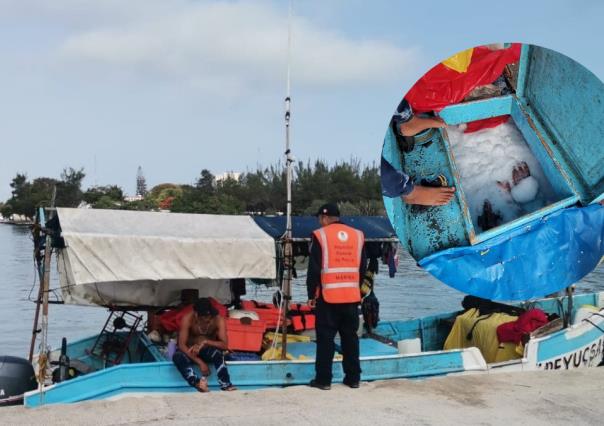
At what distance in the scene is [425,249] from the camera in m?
8.31

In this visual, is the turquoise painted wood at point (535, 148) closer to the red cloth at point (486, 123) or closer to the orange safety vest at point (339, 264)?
the red cloth at point (486, 123)

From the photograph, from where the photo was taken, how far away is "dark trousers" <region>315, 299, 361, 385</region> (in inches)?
259

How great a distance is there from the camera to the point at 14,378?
6.85m

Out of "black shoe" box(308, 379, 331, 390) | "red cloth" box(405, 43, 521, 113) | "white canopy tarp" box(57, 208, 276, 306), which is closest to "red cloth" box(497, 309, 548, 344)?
"red cloth" box(405, 43, 521, 113)

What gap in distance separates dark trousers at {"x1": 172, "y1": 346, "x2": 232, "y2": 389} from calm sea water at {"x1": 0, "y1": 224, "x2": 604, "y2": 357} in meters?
5.30

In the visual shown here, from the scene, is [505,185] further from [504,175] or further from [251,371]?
[251,371]

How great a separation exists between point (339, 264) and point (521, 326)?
320cm

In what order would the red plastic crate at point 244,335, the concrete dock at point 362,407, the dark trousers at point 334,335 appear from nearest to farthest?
the concrete dock at point 362,407
the dark trousers at point 334,335
the red plastic crate at point 244,335

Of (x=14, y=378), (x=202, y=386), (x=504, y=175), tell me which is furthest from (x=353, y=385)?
(x=504, y=175)

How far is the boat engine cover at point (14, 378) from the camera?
677 centimetres

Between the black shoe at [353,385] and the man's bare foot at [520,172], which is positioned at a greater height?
the man's bare foot at [520,172]

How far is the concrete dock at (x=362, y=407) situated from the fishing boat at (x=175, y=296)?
0.49 meters

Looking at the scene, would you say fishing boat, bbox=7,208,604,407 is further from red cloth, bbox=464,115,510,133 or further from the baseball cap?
red cloth, bbox=464,115,510,133

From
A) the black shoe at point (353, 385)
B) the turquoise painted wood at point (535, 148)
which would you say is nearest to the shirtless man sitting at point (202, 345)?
the black shoe at point (353, 385)
